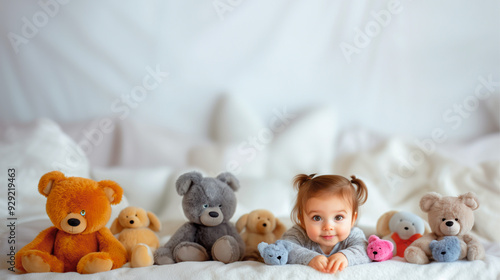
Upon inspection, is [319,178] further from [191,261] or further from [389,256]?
[191,261]

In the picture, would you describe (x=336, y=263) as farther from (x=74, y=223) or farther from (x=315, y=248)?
(x=74, y=223)

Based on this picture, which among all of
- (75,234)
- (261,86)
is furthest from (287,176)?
(75,234)

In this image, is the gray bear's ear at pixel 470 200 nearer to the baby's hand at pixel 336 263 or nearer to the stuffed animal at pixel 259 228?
the baby's hand at pixel 336 263

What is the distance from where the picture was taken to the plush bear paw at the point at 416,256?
1.19 metres

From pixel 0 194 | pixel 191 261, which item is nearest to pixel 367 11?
pixel 191 261

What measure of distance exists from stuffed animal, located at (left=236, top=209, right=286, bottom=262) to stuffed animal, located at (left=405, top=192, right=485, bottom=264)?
14.9 inches

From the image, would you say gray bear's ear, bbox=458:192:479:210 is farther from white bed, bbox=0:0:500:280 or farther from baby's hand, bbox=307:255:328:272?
white bed, bbox=0:0:500:280

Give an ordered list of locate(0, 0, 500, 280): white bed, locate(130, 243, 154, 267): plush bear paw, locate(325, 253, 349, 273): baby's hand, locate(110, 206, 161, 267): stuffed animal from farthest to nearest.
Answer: locate(0, 0, 500, 280): white bed → locate(110, 206, 161, 267): stuffed animal → locate(130, 243, 154, 267): plush bear paw → locate(325, 253, 349, 273): baby's hand

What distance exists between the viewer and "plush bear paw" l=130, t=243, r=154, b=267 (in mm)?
1219

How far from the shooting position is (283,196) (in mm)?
1852

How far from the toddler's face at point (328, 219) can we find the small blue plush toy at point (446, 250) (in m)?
0.21

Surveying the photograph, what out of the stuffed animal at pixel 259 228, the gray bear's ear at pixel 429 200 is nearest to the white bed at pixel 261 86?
the stuffed animal at pixel 259 228

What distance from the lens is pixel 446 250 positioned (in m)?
1.18

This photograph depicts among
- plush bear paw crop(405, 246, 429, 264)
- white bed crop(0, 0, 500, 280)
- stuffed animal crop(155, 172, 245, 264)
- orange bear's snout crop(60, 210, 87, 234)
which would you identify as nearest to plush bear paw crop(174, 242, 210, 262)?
stuffed animal crop(155, 172, 245, 264)
